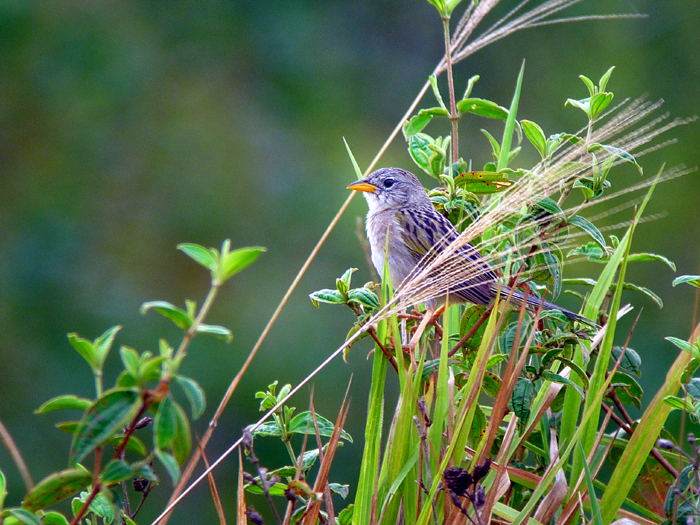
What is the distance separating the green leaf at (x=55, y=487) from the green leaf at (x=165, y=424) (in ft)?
0.65

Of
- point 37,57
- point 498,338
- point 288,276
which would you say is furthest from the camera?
point 37,57

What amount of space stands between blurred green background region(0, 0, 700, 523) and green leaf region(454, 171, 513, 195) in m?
7.05

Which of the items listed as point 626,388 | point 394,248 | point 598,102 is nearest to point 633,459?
point 626,388

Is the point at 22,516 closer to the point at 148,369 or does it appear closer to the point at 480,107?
the point at 148,369

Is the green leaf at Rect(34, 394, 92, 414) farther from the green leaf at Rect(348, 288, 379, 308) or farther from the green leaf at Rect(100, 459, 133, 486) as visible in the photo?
the green leaf at Rect(348, 288, 379, 308)

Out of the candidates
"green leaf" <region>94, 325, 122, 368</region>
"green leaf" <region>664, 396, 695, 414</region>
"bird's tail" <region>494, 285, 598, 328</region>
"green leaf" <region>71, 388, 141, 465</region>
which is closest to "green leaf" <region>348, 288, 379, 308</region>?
"bird's tail" <region>494, 285, 598, 328</region>

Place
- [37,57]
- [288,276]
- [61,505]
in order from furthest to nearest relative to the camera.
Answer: [37,57] < [288,276] < [61,505]

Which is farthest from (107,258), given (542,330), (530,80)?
(542,330)

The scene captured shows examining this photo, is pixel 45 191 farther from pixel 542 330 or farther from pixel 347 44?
pixel 542 330

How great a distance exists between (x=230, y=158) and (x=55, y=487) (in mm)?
10612

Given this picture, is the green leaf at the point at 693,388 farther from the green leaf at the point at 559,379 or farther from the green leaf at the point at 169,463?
the green leaf at the point at 169,463

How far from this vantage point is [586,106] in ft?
7.84

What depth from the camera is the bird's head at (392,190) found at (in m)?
4.20

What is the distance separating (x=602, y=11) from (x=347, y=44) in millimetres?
3955
